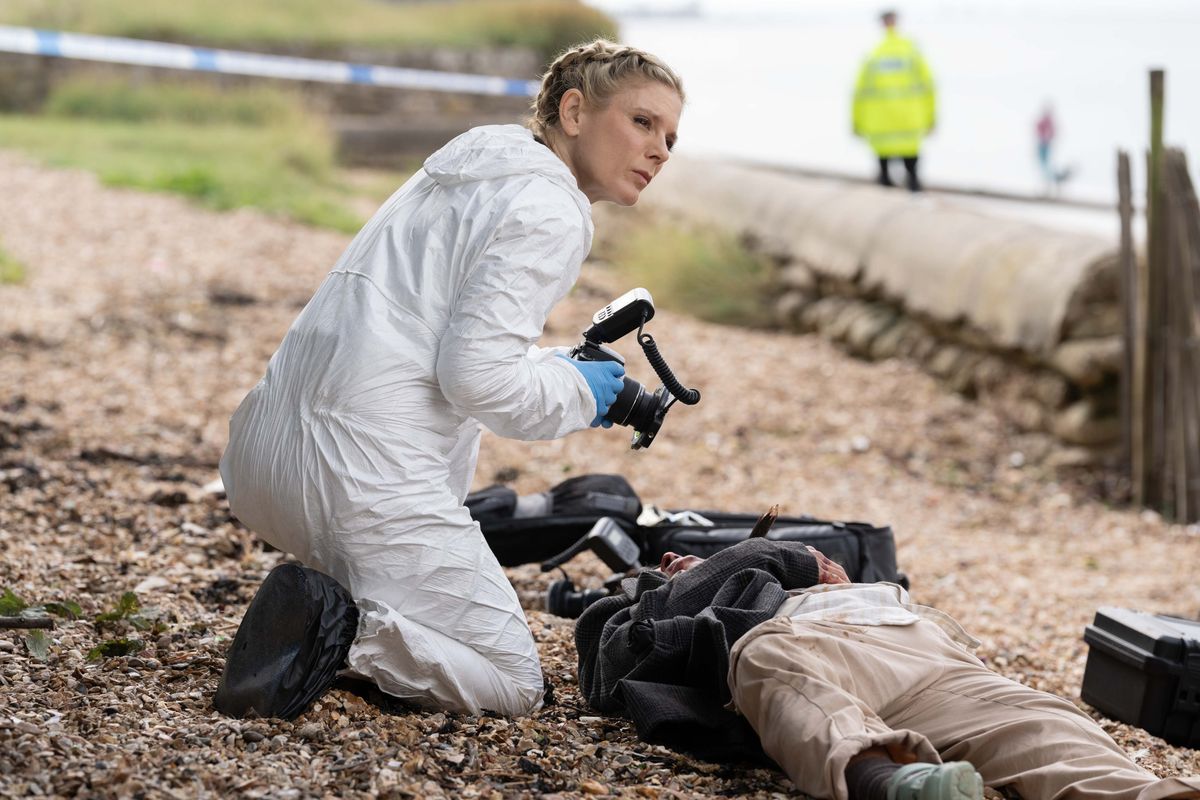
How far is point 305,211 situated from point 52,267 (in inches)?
107

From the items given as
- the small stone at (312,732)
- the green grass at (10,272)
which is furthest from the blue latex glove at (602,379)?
the green grass at (10,272)

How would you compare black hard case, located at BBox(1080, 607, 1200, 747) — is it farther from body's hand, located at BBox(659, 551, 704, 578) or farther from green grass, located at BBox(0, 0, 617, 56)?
green grass, located at BBox(0, 0, 617, 56)

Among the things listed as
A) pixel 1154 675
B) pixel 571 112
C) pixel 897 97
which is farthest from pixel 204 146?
pixel 1154 675

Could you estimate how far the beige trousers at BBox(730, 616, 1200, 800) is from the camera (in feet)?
7.89

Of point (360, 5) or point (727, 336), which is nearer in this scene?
point (727, 336)

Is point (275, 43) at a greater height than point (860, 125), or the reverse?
point (275, 43)

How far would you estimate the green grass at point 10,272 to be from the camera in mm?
7734

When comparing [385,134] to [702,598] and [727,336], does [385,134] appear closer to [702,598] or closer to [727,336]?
[727,336]

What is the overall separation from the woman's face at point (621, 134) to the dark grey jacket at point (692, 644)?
845mm

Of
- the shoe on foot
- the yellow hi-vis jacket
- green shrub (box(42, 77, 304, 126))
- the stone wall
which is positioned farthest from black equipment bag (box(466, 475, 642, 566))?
green shrub (box(42, 77, 304, 126))

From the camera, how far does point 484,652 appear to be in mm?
2924

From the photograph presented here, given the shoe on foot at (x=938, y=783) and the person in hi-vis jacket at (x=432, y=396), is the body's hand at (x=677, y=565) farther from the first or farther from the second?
the shoe on foot at (x=938, y=783)

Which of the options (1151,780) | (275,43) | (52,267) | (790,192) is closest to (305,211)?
(52,267)

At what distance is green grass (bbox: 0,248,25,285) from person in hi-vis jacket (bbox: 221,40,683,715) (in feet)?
17.9
